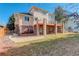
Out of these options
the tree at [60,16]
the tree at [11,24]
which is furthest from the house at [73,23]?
the tree at [11,24]

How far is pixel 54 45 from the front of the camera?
226cm

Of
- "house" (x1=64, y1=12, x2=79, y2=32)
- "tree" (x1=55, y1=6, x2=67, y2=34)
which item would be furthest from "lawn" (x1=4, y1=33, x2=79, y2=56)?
"tree" (x1=55, y1=6, x2=67, y2=34)

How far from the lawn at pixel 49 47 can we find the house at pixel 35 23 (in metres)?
0.10

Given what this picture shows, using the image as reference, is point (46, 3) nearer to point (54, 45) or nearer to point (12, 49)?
point (54, 45)

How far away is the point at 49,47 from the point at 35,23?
31 cm

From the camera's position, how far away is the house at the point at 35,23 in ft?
7.38

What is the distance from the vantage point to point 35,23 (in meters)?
2.27

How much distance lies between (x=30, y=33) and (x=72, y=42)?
0.48 m

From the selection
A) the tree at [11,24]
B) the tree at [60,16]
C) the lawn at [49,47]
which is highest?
the tree at [60,16]

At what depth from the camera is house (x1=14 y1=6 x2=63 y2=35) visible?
7.38 feet

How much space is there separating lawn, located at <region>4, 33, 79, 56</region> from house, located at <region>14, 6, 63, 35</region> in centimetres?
10

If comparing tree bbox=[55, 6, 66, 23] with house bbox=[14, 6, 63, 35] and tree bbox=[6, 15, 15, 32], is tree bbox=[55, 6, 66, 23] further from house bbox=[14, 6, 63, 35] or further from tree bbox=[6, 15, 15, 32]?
tree bbox=[6, 15, 15, 32]

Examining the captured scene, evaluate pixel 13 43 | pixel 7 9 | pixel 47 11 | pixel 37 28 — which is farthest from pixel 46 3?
pixel 13 43

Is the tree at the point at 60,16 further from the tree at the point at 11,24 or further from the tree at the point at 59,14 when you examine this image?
the tree at the point at 11,24
